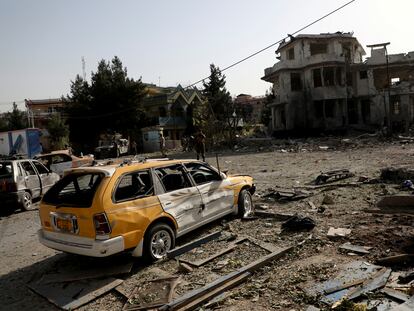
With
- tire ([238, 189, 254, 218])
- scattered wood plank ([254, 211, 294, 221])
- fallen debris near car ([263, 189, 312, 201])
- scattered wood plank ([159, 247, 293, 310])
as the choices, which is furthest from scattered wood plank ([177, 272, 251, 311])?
fallen debris near car ([263, 189, 312, 201])

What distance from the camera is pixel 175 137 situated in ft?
167

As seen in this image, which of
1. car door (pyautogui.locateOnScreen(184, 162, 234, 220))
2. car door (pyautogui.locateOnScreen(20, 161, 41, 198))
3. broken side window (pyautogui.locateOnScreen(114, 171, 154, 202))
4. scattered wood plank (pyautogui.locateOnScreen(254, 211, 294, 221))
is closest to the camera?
broken side window (pyautogui.locateOnScreen(114, 171, 154, 202))

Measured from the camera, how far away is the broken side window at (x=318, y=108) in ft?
128

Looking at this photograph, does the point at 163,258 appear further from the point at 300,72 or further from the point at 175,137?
the point at 175,137

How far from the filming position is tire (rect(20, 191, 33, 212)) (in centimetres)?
1108

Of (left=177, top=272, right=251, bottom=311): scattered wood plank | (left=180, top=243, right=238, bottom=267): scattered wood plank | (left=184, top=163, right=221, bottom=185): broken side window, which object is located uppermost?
(left=184, top=163, right=221, bottom=185): broken side window

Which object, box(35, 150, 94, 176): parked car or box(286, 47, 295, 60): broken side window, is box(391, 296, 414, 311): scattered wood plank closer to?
box(35, 150, 94, 176): parked car

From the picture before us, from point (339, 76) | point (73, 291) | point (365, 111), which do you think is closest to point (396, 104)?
point (365, 111)

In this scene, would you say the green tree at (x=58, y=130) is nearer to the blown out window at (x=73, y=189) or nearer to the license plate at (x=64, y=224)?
the blown out window at (x=73, y=189)

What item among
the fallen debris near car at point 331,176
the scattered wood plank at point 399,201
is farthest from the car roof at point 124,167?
the fallen debris near car at point 331,176

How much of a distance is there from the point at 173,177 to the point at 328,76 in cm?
3600

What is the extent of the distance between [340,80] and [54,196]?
3746 cm

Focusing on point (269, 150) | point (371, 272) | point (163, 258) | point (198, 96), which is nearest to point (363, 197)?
point (371, 272)

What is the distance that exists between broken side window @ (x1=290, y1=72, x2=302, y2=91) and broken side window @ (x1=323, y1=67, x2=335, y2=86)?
8.25 ft
